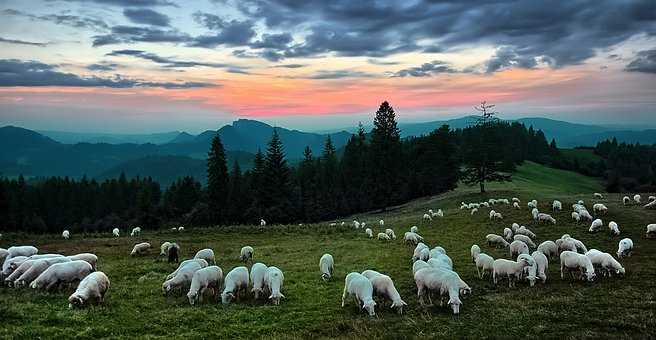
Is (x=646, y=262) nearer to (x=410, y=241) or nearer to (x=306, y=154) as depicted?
(x=410, y=241)

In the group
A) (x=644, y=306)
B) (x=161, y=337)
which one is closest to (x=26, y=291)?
(x=161, y=337)

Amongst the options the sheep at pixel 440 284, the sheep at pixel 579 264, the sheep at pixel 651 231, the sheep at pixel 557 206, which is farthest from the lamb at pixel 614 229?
the sheep at pixel 440 284

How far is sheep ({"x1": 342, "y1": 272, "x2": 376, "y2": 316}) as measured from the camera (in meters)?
15.4

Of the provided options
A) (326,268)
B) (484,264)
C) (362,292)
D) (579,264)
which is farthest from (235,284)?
(579,264)

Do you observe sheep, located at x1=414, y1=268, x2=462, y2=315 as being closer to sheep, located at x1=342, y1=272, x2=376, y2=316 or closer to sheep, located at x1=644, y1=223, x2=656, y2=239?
sheep, located at x1=342, y1=272, x2=376, y2=316

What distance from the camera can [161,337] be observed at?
12875 millimetres

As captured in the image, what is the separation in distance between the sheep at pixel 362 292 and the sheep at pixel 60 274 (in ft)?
37.6

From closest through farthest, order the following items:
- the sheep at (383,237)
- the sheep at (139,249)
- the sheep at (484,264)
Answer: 1. the sheep at (484,264)
2. the sheep at (139,249)
3. the sheep at (383,237)

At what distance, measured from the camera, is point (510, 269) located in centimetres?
1886

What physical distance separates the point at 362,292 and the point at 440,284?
2858 mm

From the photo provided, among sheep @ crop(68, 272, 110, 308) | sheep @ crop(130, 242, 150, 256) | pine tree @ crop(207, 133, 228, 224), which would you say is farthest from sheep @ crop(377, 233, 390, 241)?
pine tree @ crop(207, 133, 228, 224)

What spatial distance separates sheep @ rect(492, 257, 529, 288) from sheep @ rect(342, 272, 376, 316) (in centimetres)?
641

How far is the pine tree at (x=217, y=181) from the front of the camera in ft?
255

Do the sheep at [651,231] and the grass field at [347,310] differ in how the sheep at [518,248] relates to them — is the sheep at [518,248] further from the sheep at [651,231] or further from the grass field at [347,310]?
the sheep at [651,231]
